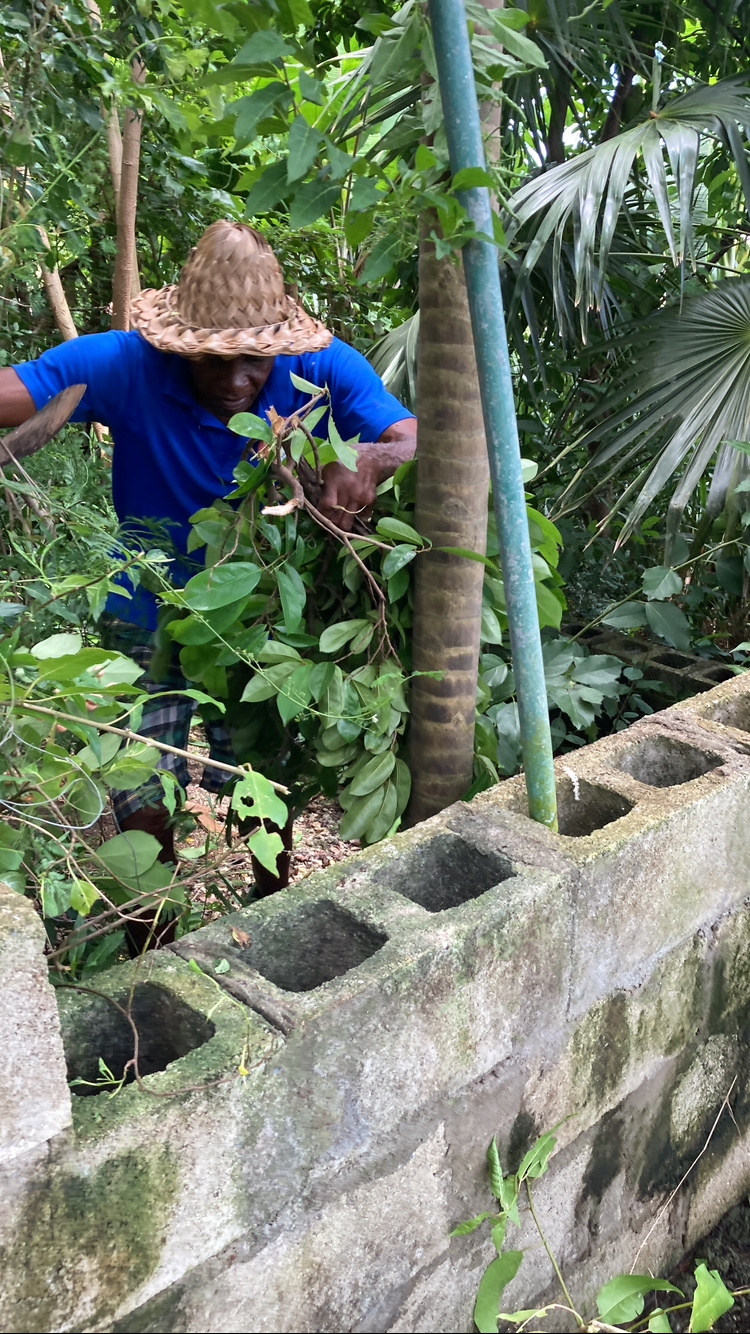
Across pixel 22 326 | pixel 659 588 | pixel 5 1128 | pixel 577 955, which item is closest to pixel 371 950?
pixel 577 955

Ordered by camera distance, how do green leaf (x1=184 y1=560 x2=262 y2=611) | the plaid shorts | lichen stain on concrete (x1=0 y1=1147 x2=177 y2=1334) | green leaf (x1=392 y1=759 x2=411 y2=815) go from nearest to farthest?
lichen stain on concrete (x1=0 y1=1147 x2=177 y2=1334) → green leaf (x1=184 y1=560 x2=262 y2=611) → green leaf (x1=392 y1=759 x2=411 y2=815) → the plaid shorts

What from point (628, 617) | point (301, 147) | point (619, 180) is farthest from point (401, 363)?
point (301, 147)

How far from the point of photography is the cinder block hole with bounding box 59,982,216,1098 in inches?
40.2

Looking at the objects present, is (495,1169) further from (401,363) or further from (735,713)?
(401,363)

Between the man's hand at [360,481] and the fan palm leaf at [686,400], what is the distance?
714 millimetres

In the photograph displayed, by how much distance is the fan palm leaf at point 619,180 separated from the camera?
89.3 inches

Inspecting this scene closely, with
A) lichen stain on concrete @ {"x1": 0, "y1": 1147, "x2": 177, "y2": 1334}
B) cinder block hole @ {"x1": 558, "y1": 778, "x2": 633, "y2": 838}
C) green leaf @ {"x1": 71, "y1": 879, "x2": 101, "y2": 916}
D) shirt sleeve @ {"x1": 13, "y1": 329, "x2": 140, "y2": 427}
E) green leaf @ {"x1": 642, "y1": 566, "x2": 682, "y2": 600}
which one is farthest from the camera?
green leaf @ {"x1": 642, "y1": 566, "x2": 682, "y2": 600}

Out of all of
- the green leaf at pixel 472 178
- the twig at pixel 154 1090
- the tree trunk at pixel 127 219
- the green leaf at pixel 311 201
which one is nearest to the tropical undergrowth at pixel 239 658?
the twig at pixel 154 1090

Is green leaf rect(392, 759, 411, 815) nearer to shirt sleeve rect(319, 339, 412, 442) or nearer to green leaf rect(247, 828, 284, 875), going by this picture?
green leaf rect(247, 828, 284, 875)

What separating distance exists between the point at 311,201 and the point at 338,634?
2.24ft

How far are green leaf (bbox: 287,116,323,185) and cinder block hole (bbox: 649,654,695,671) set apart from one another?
6.55 ft

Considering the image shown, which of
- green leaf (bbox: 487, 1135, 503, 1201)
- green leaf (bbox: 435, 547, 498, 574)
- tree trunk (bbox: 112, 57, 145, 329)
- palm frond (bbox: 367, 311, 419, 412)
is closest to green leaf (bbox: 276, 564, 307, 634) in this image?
green leaf (bbox: 435, 547, 498, 574)

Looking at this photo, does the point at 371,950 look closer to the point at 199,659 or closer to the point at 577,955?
the point at 577,955

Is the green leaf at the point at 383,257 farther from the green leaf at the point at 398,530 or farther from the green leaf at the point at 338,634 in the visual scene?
the green leaf at the point at 338,634
